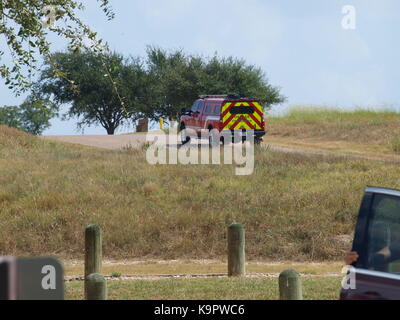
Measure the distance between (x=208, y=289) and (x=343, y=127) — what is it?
30299mm

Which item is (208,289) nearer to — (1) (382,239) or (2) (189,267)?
(2) (189,267)

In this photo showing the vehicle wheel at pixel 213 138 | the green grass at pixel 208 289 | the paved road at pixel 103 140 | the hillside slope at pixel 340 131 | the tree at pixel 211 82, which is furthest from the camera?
the tree at pixel 211 82

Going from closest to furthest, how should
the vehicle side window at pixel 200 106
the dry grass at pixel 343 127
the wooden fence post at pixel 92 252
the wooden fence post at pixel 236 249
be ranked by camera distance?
the wooden fence post at pixel 92 252, the wooden fence post at pixel 236 249, the vehicle side window at pixel 200 106, the dry grass at pixel 343 127

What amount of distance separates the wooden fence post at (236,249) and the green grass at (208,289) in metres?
0.60

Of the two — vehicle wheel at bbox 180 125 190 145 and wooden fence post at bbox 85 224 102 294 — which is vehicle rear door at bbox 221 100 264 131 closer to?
vehicle wheel at bbox 180 125 190 145

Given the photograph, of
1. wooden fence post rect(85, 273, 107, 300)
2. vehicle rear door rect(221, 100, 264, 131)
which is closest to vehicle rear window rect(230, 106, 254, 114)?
vehicle rear door rect(221, 100, 264, 131)

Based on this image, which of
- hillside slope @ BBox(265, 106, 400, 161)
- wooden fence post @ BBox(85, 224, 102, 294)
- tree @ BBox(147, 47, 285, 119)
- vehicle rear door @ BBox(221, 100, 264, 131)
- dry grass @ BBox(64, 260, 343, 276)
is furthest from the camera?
tree @ BBox(147, 47, 285, 119)

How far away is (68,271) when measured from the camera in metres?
18.8

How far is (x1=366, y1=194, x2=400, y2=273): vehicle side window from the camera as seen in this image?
580 cm

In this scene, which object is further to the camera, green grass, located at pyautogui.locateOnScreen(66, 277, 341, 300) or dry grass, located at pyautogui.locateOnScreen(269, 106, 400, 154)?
dry grass, located at pyautogui.locateOnScreen(269, 106, 400, 154)

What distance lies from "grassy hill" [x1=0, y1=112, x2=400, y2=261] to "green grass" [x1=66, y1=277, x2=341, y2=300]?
18.0 feet

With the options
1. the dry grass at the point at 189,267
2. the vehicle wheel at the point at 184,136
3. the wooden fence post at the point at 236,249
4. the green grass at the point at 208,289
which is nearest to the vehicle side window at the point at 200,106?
the vehicle wheel at the point at 184,136

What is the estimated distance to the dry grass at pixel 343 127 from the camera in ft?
124

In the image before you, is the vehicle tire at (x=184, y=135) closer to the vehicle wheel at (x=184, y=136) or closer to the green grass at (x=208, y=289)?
the vehicle wheel at (x=184, y=136)
